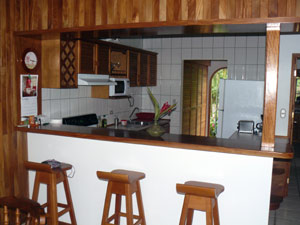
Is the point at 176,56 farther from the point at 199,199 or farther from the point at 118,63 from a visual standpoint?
the point at 199,199

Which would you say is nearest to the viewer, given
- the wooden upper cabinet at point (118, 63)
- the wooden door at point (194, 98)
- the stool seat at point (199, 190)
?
the stool seat at point (199, 190)

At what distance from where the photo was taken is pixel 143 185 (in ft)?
10.3

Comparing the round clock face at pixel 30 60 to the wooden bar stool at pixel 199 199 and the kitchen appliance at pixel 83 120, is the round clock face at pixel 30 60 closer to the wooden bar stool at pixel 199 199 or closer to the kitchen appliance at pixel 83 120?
the kitchen appliance at pixel 83 120

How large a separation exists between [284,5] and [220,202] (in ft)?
5.41

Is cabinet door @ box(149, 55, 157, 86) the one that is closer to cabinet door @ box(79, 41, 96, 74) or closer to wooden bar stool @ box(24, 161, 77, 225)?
cabinet door @ box(79, 41, 96, 74)

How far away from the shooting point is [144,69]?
234 inches

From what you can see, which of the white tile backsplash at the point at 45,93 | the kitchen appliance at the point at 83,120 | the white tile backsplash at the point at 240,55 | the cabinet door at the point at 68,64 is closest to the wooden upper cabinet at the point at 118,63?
the kitchen appliance at the point at 83,120

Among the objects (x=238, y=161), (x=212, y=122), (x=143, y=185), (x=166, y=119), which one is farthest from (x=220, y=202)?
(x=212, y=122)

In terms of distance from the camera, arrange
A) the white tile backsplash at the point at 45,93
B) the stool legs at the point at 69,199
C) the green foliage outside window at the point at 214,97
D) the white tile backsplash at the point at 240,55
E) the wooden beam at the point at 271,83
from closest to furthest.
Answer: the wooden beam at the point at 271,83, the stool legs at the point at 69,199, the white tile backsplash at the point at 45,93, the white tile backsplash at the point at 240,55, the green foliage outside window at the point at 214,97

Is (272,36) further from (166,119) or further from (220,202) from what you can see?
(166,119)

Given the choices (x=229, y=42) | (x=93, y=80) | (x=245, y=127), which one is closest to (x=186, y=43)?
(x=229, y=42)

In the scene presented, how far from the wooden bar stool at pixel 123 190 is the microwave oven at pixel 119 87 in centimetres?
203

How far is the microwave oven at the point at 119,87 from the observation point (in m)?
4.89

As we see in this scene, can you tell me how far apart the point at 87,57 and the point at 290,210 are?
3202 mm
